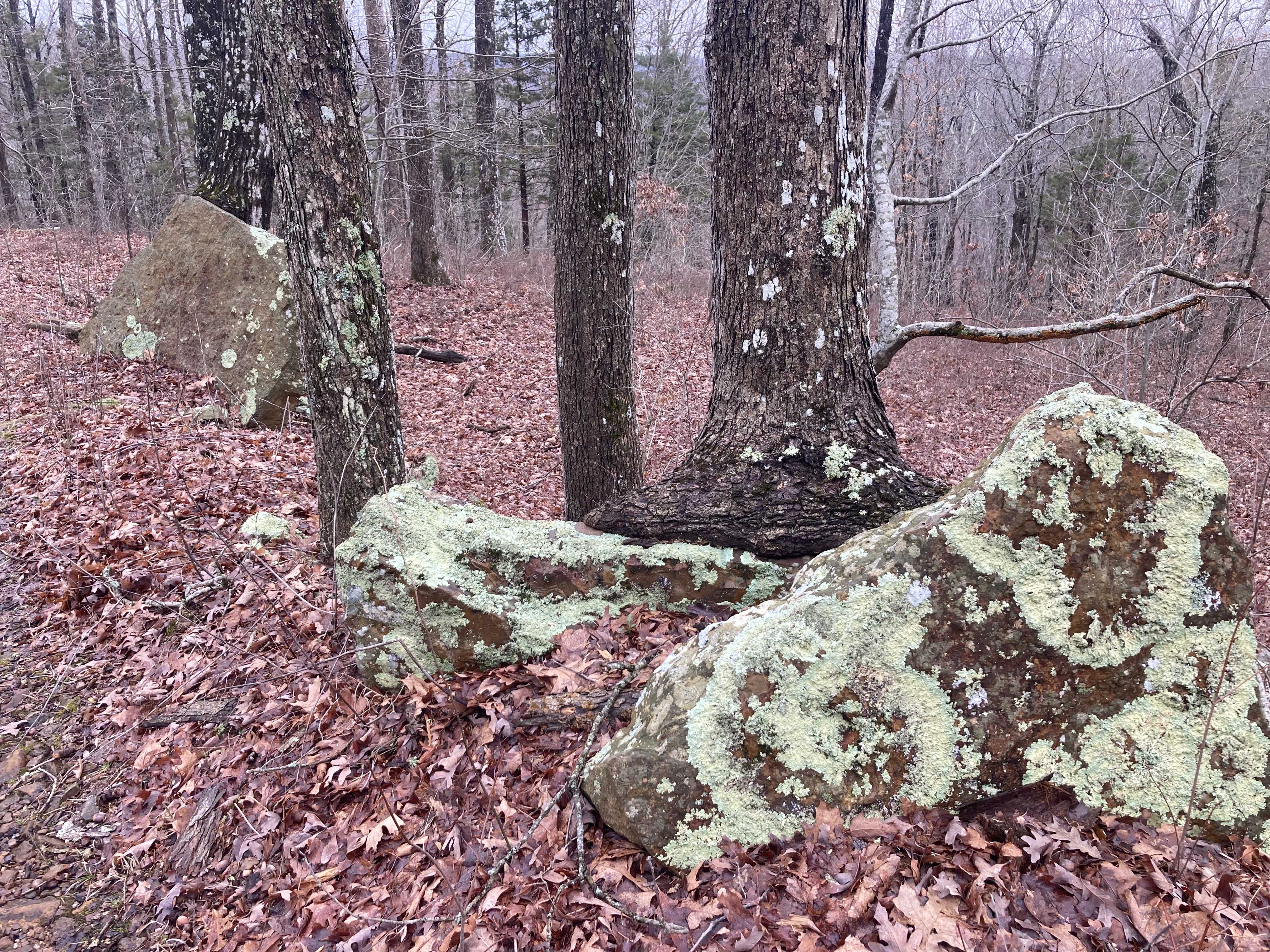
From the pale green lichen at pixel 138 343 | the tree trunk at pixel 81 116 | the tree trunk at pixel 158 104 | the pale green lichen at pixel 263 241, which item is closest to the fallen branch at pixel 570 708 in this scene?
the pale green lichen at pixel 263 241

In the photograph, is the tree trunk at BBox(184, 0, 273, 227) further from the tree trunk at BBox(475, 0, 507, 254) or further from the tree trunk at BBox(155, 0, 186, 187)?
the tree trunk at BBox(155, 0, 186, 187)

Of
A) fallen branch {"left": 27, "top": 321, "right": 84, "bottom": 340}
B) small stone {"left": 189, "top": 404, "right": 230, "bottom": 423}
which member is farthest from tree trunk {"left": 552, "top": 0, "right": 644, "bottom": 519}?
fallen branch {"left": 27, "top": 321, "right": 84, "bottom": 340}

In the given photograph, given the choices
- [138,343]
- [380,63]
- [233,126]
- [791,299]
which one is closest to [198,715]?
[791,299]

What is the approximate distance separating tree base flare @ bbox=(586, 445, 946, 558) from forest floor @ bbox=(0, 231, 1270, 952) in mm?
538

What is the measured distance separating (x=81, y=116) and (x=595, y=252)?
22055mm

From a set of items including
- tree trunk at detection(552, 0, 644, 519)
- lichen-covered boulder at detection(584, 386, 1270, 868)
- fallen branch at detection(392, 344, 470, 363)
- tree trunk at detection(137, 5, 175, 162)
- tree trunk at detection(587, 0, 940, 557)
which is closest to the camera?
lichen-covered boulder at detection(584, 386, 1270, 868)

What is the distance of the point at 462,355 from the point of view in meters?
11.4

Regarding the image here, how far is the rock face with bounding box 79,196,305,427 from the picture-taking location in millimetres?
7742

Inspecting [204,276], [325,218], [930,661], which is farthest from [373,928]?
[204,276]

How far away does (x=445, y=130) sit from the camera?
36.9ft

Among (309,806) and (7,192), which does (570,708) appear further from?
(7,192)

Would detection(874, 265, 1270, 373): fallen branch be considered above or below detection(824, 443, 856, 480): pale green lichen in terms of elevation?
above

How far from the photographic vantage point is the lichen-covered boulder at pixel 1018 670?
2217 millimetres

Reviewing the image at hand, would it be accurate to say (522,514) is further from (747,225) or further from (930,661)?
(930,661)
